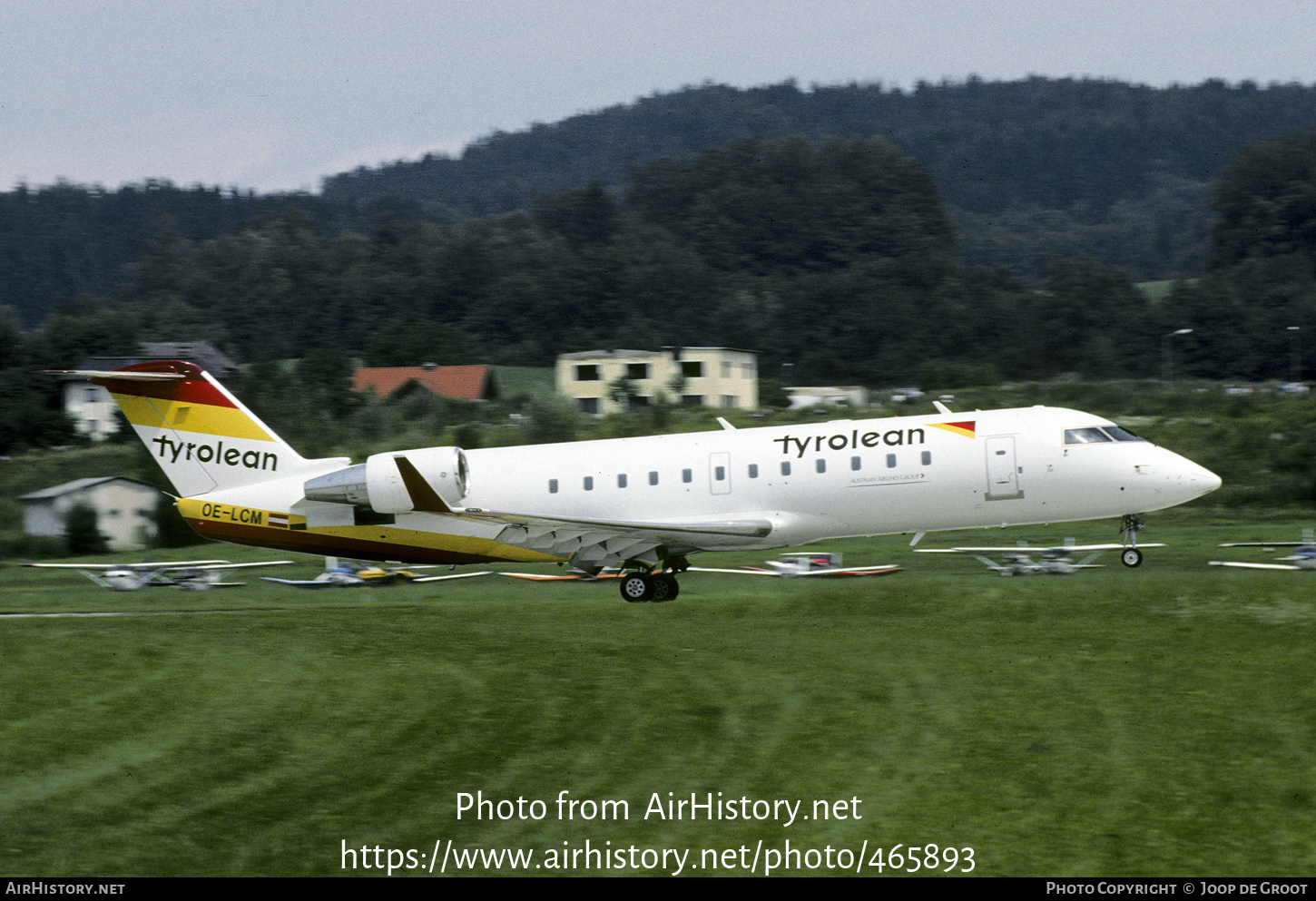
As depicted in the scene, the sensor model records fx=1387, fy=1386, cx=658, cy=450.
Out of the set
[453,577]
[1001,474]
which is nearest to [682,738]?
[1001,474]

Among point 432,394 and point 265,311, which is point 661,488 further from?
point 265,311

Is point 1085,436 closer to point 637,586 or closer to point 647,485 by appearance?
point 647,485

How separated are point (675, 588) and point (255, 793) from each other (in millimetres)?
13655

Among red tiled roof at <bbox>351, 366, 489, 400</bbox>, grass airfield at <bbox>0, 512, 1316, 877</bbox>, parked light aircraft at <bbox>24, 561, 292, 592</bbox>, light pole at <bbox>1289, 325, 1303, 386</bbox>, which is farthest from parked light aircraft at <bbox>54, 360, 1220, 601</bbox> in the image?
light pole at <bbox>1289, 325, 1303, 386</bbox>

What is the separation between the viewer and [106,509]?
146 ft

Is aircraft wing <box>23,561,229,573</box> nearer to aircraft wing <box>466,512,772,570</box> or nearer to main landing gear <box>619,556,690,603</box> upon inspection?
aircraft wing <box>466,512,772,570</box>

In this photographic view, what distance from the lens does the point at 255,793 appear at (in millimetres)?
13531

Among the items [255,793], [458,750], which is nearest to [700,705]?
[458,750]

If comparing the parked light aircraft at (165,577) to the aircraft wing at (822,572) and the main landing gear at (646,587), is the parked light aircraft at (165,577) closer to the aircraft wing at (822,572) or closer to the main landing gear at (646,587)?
the aircraft wing at (822,572)

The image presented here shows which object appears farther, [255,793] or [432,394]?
[432,394]

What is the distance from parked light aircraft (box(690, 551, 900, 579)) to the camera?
32406 millimetres

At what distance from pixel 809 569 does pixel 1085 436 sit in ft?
29.6

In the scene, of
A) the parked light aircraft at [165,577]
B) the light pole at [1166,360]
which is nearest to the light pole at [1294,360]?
the light pole at [1166,360]
